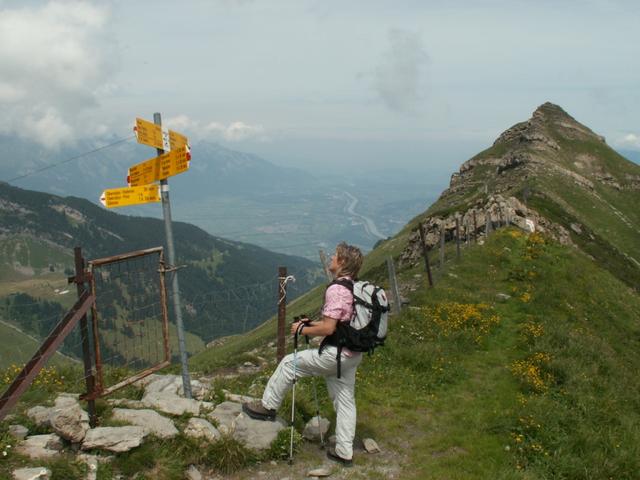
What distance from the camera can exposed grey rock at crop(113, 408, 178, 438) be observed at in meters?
8.22

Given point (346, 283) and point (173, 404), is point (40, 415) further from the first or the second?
point (346, 283)

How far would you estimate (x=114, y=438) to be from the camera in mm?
7816

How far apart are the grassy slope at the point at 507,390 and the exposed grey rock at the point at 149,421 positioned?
2.86 meters

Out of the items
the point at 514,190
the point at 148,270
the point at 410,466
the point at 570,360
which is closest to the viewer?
the point at 410,466

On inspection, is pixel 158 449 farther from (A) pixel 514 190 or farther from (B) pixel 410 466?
(A) pixel 514 190

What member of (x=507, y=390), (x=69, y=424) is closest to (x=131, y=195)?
(x=69, y=424)

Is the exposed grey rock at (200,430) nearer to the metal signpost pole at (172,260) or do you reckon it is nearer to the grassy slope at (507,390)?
the metal signpost pole at (172,260)

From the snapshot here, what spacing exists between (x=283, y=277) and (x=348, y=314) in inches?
171

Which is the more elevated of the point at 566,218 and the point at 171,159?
the point at 171,159

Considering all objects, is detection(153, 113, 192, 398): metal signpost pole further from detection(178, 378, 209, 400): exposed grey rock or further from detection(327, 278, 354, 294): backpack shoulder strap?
detection(327, 278, 354, 294): backpack shoulder strap

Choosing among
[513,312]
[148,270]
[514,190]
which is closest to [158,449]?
[148,270]

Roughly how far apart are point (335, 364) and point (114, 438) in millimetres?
3542

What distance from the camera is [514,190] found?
5088 cm

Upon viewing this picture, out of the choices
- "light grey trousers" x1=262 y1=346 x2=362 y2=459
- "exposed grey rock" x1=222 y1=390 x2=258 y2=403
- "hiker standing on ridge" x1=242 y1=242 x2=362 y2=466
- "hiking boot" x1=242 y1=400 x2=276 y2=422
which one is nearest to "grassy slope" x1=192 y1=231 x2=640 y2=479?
"light grey trousers" x1=262 y1=346 x2=362 y2=459
